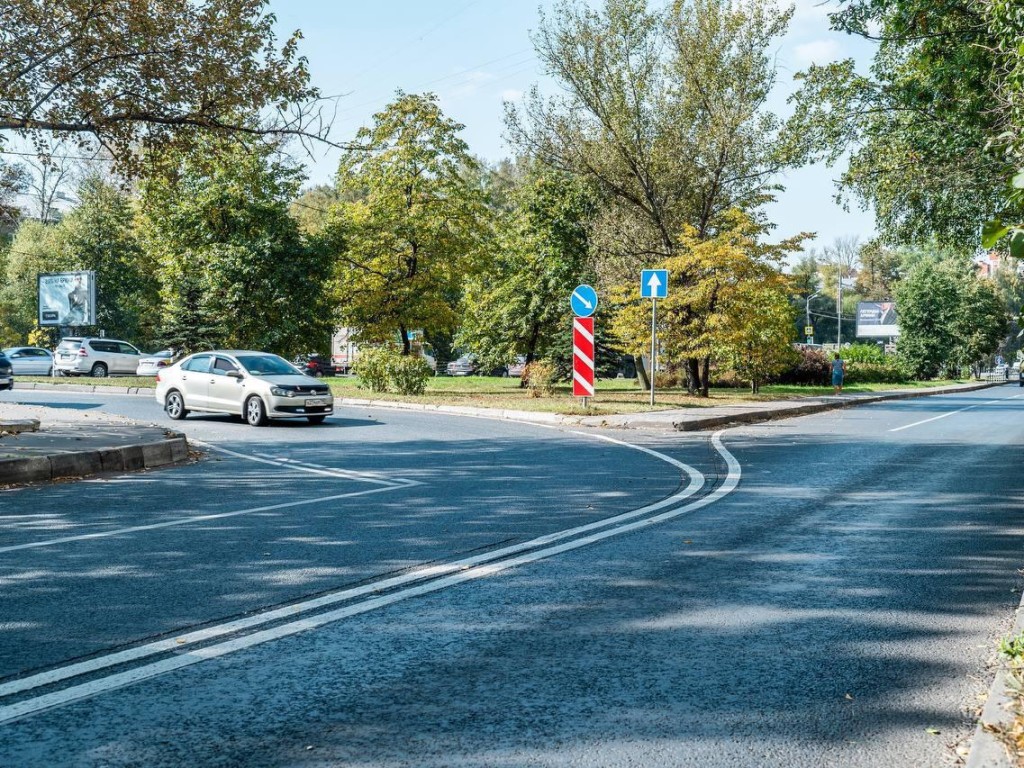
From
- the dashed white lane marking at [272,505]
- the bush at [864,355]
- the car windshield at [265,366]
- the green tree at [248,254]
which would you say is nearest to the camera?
the dashed white lane marking at [272,505]

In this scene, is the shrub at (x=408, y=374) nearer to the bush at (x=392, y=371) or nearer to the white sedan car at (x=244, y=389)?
the bush at (x=392, y=371)

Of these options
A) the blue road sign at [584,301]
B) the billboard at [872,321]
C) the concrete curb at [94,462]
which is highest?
the billboard at [872,321]

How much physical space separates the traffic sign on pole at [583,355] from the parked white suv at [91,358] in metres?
29.7

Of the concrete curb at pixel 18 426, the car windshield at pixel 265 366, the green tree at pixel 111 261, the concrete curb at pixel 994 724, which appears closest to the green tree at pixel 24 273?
the green tree at pixel 111 261

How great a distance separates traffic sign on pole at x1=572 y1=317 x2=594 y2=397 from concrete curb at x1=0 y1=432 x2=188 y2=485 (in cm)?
975

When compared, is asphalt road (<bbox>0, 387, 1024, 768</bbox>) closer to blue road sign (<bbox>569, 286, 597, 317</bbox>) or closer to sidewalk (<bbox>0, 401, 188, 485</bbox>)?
sidewalk (<bbox>0, 401, 188, 485</bbox>)

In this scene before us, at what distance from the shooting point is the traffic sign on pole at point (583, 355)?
20.8 meters

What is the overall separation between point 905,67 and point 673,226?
15558 millimetres

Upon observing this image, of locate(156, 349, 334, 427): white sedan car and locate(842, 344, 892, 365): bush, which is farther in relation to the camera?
locate(842, 344, 892, 365): bush

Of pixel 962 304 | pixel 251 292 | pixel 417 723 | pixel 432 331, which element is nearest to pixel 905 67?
pixel 417 723

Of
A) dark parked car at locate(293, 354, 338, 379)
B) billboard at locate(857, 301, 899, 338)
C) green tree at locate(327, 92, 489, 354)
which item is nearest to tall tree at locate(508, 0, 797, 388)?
green tree at locate(327, 92, 489, 354)

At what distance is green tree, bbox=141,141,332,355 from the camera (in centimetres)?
3083

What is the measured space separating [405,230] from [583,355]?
10852 millimetres

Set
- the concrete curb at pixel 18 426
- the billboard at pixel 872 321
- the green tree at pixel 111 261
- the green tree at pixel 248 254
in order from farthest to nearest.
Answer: the billboard at pixel 872 321
the green tree at pixel 111 261
the green tree at pixel 248 254
the concrete curb at pixel 18 426
